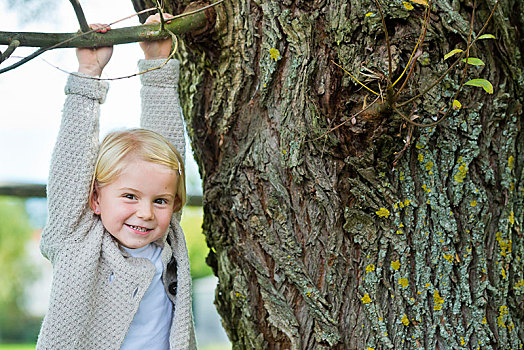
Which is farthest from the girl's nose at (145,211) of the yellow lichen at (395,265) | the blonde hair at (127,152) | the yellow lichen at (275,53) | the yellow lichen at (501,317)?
the yellow lichen at (501,317)

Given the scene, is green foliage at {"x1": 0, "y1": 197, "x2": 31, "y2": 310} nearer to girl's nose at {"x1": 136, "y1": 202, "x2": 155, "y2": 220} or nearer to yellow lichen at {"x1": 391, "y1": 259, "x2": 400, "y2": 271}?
girl's nose at {"x1": 136, "y1": 202, "x2": 155, "y2": 220}

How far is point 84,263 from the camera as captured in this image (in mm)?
1384

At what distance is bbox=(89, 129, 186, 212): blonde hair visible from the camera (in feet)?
4.61

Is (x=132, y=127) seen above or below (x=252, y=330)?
above

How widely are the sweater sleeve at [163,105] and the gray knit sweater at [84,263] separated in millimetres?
176

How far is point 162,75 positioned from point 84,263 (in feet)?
1.91

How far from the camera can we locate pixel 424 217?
1426 millimetres

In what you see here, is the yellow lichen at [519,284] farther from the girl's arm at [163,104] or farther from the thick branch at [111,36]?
the thick branch at [111,36]

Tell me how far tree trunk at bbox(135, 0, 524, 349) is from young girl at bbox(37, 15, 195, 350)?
0.75 feet

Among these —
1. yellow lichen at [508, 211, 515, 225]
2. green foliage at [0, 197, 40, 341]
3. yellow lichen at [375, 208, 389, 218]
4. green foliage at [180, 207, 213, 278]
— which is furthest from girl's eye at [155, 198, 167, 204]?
green foliage at [0, 197, 40, 341]

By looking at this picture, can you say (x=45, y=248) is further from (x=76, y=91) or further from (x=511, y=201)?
(x=511, y=201)

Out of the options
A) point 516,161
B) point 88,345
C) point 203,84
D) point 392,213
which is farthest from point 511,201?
point 88,345

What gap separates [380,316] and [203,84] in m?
0.85

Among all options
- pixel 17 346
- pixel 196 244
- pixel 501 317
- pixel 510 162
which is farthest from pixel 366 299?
pixel 17 346
